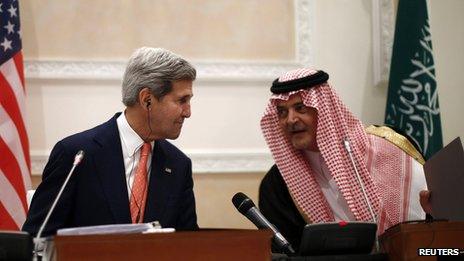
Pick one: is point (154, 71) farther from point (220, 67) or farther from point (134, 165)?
point (220, 67)

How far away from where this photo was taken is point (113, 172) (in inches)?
132

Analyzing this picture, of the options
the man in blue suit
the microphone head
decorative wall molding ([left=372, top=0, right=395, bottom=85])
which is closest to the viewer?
the microphone head

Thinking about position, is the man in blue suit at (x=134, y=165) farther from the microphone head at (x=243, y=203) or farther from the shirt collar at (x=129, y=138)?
the microphone head at (x=243, y=203)

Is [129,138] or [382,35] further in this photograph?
[382,35]

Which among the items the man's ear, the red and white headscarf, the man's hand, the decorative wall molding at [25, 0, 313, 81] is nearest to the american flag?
the decorative wall molding at [25, 0, 313, 81]

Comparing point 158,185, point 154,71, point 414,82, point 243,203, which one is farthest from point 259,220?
point 414,82

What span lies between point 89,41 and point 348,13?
185 centimetres

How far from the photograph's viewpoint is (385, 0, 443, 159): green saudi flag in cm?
503

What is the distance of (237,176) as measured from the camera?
5105 mm

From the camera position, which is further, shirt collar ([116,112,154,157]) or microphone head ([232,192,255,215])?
shirt collar ([116,112,154,157])

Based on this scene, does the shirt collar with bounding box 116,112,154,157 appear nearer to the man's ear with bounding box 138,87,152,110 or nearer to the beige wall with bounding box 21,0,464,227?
the man's ear with bounding box 138,87,152,110

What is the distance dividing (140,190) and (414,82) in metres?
2.44

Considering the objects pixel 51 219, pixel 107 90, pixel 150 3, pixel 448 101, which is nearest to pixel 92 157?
pixel 51 219

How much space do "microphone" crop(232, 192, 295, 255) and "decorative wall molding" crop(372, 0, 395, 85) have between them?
8.46 feet
